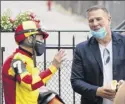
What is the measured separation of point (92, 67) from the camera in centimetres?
424

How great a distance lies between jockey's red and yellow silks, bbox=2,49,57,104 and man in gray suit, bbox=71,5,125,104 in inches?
9.9

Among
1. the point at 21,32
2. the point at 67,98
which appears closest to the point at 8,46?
the point at 67,98

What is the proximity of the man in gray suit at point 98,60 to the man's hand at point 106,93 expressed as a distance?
0.09 ft

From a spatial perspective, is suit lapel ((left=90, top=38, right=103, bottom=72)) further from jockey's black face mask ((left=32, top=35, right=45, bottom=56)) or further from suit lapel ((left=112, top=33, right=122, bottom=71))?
jockey's black face mask ((left=32, top=35, right=45, bottom=56))

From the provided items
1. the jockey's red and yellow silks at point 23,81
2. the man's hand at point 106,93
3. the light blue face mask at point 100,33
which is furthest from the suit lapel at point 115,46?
Result: the jockey's red and yellow silks at point 23,81

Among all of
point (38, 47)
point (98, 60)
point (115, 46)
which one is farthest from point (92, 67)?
point (38, 47)

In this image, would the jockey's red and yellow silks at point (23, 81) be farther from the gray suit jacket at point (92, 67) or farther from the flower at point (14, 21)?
the flower at point (14, 21)

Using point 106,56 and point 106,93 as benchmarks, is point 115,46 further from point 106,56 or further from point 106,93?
point 106,93

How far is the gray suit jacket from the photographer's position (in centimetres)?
421

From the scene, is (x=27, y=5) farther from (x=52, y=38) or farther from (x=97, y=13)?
(x=97, y=13)

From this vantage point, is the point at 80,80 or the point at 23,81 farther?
the point at 80,80

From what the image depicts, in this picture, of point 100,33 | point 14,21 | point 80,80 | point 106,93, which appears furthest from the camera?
point 14,21

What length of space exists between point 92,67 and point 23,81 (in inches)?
22.4

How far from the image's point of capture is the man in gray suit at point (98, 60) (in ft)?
13.8
